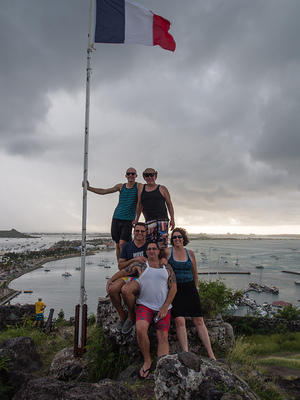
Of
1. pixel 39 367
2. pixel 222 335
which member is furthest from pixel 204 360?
pixel 39 367

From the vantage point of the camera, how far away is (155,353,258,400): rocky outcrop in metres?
2.61

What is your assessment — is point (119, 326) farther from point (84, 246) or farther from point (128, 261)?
point (84, 246)

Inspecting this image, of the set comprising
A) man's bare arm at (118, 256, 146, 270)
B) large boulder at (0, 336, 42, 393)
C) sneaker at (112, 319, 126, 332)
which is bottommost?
large boulder at (0, 336, 42, 393)

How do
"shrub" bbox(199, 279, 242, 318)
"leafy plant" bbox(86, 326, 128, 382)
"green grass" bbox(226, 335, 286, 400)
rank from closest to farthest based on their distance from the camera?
1. "green grass" bbox(226, 335, 286, 400)
2. "leafy plant" bbox(86, 326, 128, 382)
3. "shrub" bbox(199, 279, 242, 318)

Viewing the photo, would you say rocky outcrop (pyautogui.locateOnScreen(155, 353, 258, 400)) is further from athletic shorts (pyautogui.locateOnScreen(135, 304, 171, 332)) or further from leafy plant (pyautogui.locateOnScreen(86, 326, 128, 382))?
leafy plant (pyautogui.locateOnScreen(86, 326, 128, 382))

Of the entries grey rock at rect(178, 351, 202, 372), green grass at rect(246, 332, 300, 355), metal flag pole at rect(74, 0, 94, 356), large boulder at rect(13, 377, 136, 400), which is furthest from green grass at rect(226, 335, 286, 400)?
green grass at rect(246, 332, 300, 355)

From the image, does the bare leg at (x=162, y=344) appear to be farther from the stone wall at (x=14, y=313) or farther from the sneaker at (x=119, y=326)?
the stone wall at (x=14, y=313)

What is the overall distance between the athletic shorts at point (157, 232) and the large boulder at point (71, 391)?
298cm

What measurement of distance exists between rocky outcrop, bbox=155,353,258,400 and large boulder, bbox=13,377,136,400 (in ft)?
1.45

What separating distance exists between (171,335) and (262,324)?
12511mm

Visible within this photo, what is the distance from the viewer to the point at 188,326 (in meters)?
5.51

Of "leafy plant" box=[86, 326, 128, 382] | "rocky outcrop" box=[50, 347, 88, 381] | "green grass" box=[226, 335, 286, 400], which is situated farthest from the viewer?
"rocky outcrop" box=[50, 347, 88, 381]

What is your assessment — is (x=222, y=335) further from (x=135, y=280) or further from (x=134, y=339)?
(x=135, y=280)

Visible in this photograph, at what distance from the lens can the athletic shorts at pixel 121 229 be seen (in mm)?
6004
